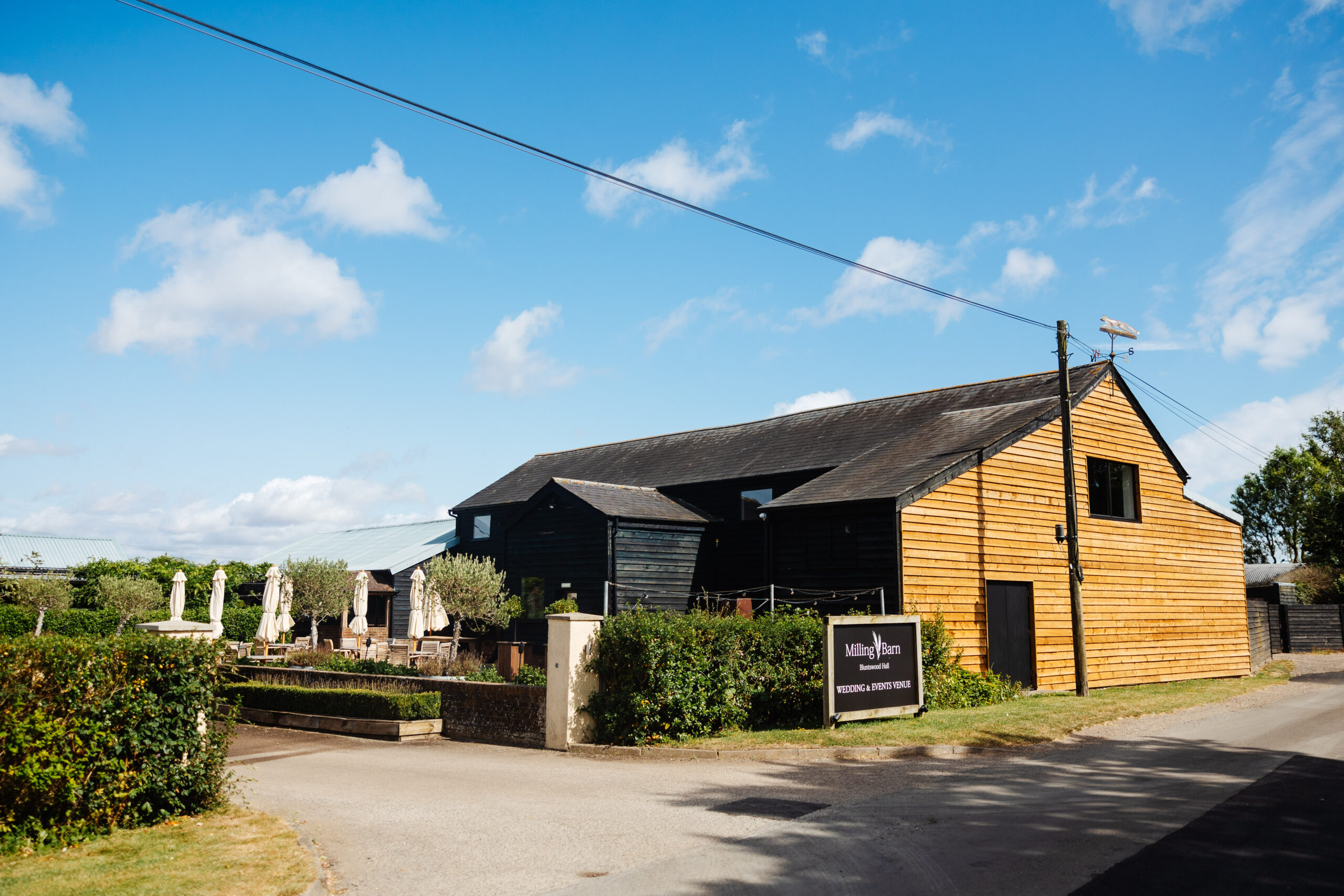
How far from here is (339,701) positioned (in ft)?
57.3

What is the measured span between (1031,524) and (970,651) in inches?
151

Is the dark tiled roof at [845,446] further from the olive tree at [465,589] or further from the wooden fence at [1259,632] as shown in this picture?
the wooden fence at [1259,632]

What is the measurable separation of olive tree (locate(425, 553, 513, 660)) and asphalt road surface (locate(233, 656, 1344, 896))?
10170 mm

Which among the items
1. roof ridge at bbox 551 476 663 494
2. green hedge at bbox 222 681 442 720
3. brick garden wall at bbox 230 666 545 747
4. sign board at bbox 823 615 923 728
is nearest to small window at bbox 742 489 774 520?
roof ridge at bbox 551 476 663 494

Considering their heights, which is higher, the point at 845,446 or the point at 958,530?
the point at 845,446

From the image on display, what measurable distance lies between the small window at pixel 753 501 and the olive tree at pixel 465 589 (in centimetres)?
740

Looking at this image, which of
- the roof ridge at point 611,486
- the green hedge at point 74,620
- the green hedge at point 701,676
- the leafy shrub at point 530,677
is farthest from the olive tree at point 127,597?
the green hedge at point 701,676

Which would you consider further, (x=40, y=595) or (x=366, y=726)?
(x=40, y=595)

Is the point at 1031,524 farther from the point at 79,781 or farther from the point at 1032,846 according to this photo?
the point at 79,781

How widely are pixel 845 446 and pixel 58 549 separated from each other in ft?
190

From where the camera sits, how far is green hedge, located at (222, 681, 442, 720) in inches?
650

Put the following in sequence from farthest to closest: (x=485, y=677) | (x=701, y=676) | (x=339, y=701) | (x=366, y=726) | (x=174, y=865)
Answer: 1. (x=485, y=677)
2. (x=339, y=701)
3. (x=366, y=726)
4. (x=701, y=676)
5. (x=174, y=865)

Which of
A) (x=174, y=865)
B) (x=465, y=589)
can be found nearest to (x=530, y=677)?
(x=465, y=589)

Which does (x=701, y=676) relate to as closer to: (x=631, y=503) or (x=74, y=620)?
(x=631, y=503)
